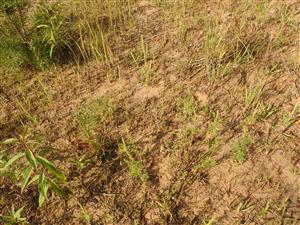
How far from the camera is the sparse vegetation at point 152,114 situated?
2186mm

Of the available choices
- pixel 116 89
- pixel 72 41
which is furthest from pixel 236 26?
pixel 72 41

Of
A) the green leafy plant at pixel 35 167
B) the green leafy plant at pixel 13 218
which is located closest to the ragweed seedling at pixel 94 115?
the green leafy plant at pixel 35 167

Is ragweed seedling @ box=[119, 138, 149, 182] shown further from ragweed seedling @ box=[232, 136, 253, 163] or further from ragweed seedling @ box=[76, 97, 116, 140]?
ragweed seedling @ box=[232, 136, 253, 163]

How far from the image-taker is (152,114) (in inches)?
105

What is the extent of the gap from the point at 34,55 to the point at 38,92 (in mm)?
349

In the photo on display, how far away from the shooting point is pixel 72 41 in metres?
3.19

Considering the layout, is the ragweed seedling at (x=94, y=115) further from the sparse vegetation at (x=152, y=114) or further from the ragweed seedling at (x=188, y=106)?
the ragweed seedling at (x=188, y=106)

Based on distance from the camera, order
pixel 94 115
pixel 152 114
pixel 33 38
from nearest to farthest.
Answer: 1. pixel 94 115
2. pixel 152 114
3. pixel 33 38

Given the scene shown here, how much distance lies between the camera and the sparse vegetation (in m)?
2.19

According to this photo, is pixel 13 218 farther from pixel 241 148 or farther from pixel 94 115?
pixel 241 148

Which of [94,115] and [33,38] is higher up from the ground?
[33,38]

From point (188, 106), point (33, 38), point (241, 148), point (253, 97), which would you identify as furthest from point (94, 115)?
point (253, 97)

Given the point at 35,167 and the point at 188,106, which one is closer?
the point at 35,167

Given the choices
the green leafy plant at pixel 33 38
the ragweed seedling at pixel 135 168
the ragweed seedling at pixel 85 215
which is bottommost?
the ragweed seedling at pixel 85 215
